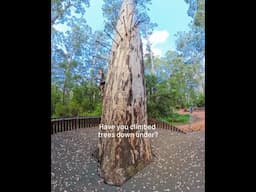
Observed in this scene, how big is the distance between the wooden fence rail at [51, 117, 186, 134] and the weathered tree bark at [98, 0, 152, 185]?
0.05 meters

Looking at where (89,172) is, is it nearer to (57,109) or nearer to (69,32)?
(57,109)

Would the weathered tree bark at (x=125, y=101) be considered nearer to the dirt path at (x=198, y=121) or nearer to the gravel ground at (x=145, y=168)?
the gravel ground at (x=145, y=168)

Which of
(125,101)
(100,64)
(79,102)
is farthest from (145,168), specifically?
(100,64)

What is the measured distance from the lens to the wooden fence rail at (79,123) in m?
2.28

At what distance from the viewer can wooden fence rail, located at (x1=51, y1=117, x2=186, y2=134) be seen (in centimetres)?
228

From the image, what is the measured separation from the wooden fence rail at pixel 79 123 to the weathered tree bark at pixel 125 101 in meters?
0.05

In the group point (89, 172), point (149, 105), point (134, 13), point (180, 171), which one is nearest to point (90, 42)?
point (134, 13)

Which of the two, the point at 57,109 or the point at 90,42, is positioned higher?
the point at 90,42

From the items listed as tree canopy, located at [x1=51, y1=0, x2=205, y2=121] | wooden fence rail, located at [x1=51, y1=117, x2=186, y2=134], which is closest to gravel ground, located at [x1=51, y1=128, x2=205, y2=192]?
wooden fence rail, located at [x1=51, y1=117, x2=186, y2=134]

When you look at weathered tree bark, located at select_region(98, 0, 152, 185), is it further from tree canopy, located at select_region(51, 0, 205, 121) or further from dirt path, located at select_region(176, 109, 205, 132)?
dirt path, located at select_region(176, 109, 205, 132)

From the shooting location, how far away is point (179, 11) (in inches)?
89.2

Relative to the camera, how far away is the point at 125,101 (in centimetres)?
229
